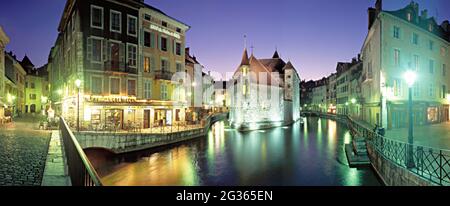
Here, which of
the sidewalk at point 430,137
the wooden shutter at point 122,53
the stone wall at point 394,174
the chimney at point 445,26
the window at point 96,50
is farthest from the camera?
the chimney at point 445,26

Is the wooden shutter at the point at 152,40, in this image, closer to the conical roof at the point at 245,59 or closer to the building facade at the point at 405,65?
the conical roof at the point at 245,59

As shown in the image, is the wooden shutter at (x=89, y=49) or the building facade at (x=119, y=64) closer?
the building facade at (x=119, y=64)

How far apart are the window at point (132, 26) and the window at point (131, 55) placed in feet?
3.43

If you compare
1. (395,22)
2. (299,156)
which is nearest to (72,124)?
(299,156)

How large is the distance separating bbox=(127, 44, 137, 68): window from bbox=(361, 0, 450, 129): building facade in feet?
61.9

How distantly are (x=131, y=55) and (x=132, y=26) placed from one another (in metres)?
2.35

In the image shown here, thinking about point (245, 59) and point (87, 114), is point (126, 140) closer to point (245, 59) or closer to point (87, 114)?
point (87, 114)

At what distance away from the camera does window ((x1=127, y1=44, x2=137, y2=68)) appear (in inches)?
797

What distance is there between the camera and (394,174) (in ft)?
26.7

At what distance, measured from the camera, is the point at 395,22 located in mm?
19094

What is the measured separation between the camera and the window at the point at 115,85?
19430 millimetres

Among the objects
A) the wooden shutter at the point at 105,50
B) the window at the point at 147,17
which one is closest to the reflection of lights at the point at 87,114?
the wooden shutter at the point at 105,50

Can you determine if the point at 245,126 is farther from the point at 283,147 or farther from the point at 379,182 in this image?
the point at 379,182

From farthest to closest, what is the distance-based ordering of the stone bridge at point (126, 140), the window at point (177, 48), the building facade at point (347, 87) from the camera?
the building facade at point (347, 87) < the window at point (177, 48) < the stone bridge at point (126, 140)
